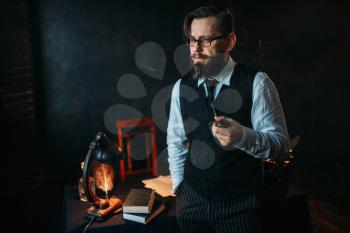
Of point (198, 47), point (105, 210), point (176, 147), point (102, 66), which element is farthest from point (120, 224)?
point (102, 66)

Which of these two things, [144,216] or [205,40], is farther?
[144,216]

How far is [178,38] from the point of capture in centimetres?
379

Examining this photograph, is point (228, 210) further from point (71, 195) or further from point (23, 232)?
point (23, 232)

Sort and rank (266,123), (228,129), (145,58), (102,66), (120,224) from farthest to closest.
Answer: (145,58) → (102,66) → (120,224) → (266,123) → (228,129)

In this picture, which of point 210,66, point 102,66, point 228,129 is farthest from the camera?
point 102,66

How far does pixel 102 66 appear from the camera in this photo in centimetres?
356

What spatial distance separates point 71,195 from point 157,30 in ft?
6.52

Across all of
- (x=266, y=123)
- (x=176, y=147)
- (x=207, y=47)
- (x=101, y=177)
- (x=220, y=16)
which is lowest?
(x=101, y=177)

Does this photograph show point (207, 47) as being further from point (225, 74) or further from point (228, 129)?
point (228, 129)

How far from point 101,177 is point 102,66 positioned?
1.57 meters

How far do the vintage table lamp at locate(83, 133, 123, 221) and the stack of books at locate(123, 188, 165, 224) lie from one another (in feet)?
0.48

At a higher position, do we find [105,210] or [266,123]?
[266,123]

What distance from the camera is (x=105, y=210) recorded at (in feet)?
7.39

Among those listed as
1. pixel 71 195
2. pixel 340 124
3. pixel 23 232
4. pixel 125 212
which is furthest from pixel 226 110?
pixel 340 124
